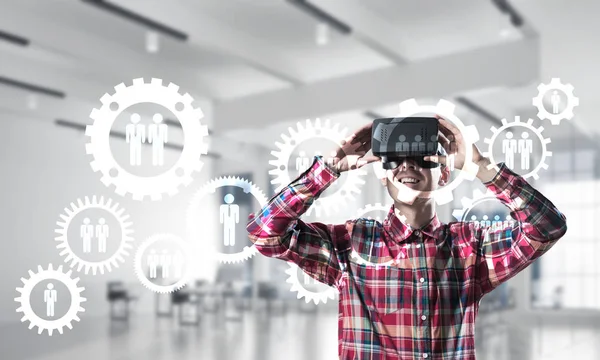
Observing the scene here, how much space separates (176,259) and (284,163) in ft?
1.77

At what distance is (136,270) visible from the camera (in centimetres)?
275

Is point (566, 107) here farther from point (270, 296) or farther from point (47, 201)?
point (47, 201)

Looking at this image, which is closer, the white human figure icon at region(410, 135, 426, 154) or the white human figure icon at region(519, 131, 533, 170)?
the white human figure icon at region(410, 135, 426, 154)

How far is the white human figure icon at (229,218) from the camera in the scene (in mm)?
2709

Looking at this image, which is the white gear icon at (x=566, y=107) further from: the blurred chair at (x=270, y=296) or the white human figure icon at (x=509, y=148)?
the blurred chair at (x=270, y=296)

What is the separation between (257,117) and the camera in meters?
3.03

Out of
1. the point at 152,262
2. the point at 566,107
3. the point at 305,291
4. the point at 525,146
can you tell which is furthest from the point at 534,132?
the point at 152,262

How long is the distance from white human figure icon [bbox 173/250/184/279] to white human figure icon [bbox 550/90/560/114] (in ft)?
4.71

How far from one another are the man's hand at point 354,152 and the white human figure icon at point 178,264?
129 centimetres

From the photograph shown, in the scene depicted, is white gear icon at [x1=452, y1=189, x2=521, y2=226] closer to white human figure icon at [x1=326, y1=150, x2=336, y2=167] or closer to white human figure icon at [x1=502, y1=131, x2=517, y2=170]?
white human figure icon at [x1=502, y1=131, x2=517, y2=170]

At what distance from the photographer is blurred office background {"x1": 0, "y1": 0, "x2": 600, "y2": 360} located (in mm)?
2795

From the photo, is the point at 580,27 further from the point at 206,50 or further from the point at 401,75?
the point at 206,50

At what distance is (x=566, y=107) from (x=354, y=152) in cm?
135

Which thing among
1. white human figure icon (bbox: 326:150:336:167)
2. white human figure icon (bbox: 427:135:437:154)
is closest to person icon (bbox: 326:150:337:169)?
white human figure icon (bbox: 326:150:336:167)
